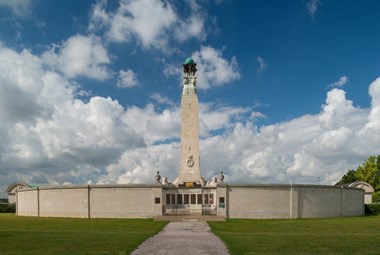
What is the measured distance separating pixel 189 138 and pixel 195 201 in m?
12.0

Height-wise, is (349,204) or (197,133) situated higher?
(197,133)

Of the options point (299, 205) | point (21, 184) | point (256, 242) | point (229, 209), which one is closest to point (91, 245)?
point (256, 242)

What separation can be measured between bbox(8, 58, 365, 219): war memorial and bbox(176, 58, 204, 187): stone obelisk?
26.1 feet

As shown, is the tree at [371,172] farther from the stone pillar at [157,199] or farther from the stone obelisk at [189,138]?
the stone pillar at [157,199]

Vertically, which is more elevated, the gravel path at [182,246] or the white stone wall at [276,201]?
the gravel path at [182,246]

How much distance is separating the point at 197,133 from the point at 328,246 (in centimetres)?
3604

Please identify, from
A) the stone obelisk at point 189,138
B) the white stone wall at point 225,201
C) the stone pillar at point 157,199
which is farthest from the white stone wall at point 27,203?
the stone obelisk at point 189,138

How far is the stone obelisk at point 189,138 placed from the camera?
169 feet

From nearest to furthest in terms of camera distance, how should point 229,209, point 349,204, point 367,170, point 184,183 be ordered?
point 229,209, point 349,204, point 184,183, point 367,170

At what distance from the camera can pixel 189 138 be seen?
172 ft

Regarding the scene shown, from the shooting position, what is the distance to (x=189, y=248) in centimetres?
1650

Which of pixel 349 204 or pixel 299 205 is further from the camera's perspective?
pixel 349 204

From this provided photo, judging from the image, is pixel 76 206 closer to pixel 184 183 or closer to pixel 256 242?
pixel 184 183

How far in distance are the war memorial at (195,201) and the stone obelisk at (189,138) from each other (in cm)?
797
